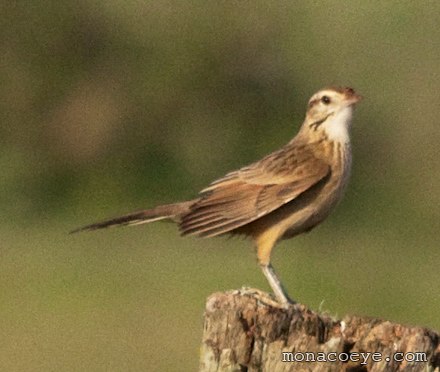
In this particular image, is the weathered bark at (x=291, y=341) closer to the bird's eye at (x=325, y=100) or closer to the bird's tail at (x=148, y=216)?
the bird's tail at (x=148, y=216)

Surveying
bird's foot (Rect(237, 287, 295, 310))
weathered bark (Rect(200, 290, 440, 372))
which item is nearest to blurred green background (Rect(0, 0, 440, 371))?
bird's foot (Rect(237, 287, 295, 310))

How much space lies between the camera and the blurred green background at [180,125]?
690 inches

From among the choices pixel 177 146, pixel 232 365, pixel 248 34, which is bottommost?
pixel 232 365

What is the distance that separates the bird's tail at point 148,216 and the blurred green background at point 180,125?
21.4 feet

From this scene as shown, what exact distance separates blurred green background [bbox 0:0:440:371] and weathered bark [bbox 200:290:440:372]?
8889 millimetres

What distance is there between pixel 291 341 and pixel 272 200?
7.78ft

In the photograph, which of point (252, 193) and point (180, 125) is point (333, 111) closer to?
point (252, 193)

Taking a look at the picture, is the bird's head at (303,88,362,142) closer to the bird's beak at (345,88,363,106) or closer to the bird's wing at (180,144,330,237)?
the bird's beak at (345,88,363,106)

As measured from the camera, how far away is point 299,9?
21578 mm

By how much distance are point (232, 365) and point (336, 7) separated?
47.9ft

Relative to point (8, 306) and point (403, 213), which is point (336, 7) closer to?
point (403, 213)

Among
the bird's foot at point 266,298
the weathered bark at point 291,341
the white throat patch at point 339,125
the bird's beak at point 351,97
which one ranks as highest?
the bird's beak at point 351,97

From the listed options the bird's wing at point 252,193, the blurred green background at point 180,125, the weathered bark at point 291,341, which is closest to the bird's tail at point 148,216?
the bird's wing at point 252,193

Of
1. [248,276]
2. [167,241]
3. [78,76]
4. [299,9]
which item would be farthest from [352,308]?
[299,9]
